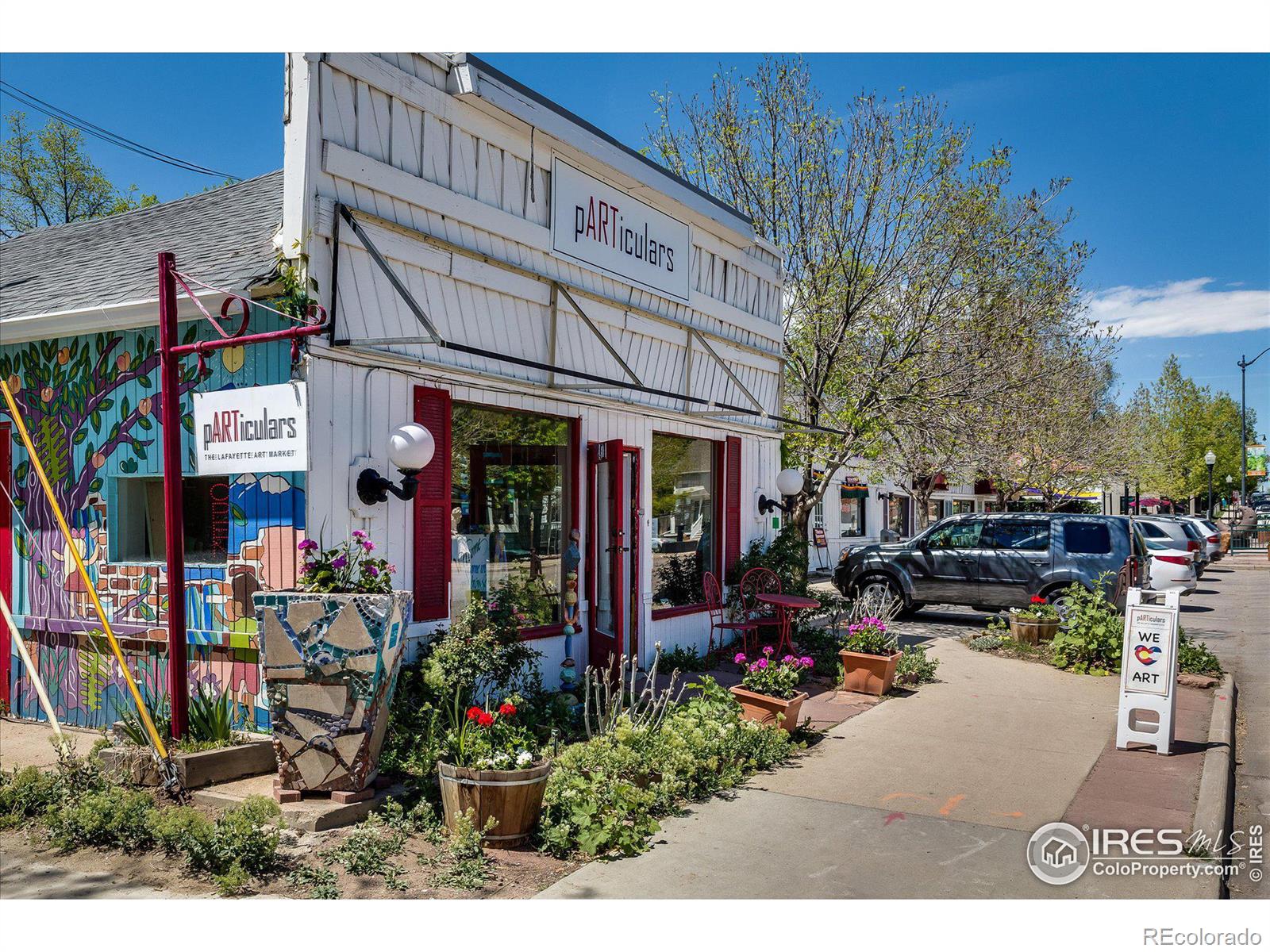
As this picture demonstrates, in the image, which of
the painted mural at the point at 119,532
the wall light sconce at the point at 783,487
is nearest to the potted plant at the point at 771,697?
the painted mural at the point at 119,532

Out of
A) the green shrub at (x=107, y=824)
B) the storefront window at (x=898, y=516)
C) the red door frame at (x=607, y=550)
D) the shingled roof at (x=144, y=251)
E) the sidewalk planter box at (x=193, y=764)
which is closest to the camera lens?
the green shrub at (x=107, y=824)

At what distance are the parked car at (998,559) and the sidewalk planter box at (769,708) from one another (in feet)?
22.9

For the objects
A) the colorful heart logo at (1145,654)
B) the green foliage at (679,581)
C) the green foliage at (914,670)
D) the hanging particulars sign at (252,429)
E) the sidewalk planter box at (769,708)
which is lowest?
the green foliage at (914,670)

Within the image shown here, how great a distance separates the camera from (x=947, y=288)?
45.3 feet

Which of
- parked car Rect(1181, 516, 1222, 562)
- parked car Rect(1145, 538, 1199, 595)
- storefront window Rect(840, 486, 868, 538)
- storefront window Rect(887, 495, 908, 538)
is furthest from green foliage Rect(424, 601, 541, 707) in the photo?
storefront window Rect(887, 495, 908, 538)

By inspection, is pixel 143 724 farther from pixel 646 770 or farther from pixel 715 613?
pixel 715 613

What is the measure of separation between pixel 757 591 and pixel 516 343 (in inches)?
170

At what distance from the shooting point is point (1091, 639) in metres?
10.4

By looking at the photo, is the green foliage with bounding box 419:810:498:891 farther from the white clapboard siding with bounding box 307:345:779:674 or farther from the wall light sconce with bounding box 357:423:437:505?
the wall light sconce with bounding box 357:423:437:505

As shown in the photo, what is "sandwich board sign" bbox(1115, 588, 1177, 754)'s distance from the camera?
6.98m

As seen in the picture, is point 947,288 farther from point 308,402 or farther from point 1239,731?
point 308,402

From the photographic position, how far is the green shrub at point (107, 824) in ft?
15.9

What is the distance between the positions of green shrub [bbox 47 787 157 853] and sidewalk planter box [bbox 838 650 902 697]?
625 cm

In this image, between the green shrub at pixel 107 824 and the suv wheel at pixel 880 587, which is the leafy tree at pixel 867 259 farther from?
the green shrub at pixel 107 824
